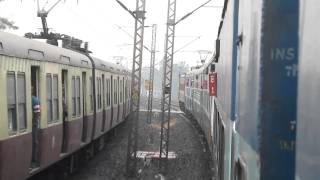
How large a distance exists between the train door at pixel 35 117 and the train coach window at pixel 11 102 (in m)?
1.13

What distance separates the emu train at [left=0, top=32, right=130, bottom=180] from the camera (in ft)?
24.5

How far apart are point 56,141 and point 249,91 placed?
8.26m

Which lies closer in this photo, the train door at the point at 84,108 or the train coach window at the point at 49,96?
the train coach window at the point at 49,96

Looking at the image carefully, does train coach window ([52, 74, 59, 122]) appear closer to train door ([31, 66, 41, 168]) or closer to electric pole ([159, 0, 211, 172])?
train door ([31, 66, 41, 168])

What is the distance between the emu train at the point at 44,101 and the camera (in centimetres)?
746

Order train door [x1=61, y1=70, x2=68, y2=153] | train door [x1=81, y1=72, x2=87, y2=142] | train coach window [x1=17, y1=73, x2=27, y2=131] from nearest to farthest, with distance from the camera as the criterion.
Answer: train coach window [x1=17, y1=73, x2=27, y2=131]
train door [x1=61, y1=70, x2=68, y2=153]
train door [x1=81, y1=72, x2=87, y2=142]

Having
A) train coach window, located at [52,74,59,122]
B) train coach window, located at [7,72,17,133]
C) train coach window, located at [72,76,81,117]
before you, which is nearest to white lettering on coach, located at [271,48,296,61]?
train coach window, located at [7,72,17,133]

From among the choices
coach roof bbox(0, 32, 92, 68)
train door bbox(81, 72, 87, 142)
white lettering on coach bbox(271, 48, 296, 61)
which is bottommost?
train door bbox(81, 72, 87, 142)

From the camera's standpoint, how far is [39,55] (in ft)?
30.3

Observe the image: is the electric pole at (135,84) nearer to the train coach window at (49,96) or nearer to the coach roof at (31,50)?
the coach roof at (31,50)

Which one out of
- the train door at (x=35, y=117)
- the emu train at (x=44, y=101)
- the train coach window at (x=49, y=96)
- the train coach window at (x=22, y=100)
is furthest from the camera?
the train coach window at (x=49, y=96)

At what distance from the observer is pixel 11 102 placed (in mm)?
7586

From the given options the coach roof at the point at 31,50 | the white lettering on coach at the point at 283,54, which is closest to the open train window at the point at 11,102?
the coach roof at the point at 31,50

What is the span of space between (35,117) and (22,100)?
95cm
